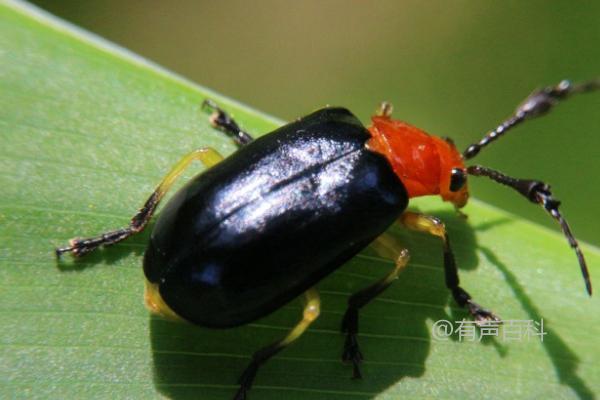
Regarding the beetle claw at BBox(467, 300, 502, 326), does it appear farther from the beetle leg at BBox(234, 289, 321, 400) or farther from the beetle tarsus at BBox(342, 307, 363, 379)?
the beetle leg at BBox(234, 289, 321, 400)

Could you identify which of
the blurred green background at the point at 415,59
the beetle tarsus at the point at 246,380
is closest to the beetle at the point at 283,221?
the beetle tarsus at the point at 246,380

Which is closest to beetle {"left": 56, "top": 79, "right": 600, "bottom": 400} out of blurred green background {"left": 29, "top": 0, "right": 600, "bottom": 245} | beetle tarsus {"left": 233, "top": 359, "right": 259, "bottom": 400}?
beetle tarsus {"left": 233, "top": 359, "right": 259, "bottom": 400}

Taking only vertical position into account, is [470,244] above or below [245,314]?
above

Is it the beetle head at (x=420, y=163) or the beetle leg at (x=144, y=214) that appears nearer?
the beetle leg at (x=144, y=214)

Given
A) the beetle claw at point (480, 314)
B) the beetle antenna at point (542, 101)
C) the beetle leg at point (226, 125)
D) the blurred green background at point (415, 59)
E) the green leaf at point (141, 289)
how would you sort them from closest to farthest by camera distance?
1. the green leaf at point (141, 289)
2. the beetle antenna at point (542, 101)
3. the beetle claw at point (480, 314)
4. the beetle leg at point (226, 125)
5. the blurred green background at point (415, 59)

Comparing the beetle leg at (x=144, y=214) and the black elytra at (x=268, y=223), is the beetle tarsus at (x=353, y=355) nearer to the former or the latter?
the black elytra at (x=268, y=223)

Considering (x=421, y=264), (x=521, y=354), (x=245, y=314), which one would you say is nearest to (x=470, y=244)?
(x=421, y=264)

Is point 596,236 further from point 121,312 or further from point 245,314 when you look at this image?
point 121,312
